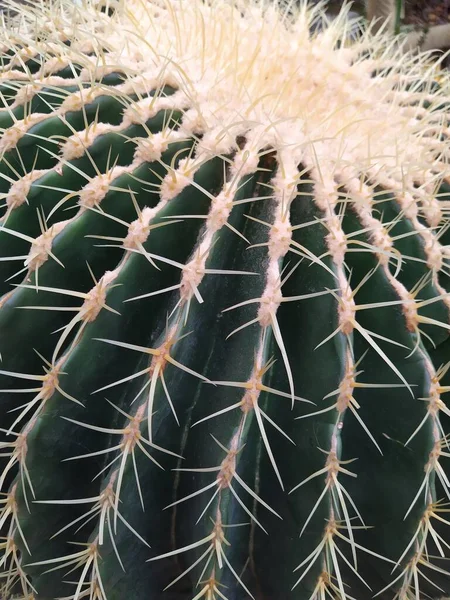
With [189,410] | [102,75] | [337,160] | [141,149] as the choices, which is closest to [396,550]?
[189,410]

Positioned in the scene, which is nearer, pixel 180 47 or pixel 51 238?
pixel 51 238

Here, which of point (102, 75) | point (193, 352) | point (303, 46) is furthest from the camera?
point (303, 46)

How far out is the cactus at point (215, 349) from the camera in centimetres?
79

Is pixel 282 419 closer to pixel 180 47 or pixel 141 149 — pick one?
pixel 141 149

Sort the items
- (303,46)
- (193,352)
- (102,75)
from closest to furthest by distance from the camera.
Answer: (193,352) → (102,75) → (303,46)

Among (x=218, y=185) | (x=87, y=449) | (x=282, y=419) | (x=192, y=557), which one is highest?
(x=218, y=185)

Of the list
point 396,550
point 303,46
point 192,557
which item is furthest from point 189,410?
point 303,46

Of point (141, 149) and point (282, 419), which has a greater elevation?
point (141, 149)

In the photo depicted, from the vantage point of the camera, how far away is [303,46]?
1204 mm

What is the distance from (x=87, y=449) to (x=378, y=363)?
42cm

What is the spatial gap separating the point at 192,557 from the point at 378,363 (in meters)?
0.39

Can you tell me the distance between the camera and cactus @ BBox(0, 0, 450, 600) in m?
0.79

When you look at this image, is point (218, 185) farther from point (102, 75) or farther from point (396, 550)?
point (396, 550)

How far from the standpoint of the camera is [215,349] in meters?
0.82
